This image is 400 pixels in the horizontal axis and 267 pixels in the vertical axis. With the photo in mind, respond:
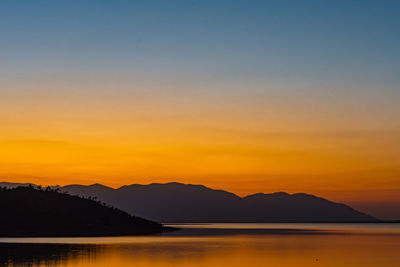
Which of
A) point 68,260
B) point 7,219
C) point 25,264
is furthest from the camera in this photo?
point 7,219

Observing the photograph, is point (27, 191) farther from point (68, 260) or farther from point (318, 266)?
point (318, 266)

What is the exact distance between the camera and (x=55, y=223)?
154 meters

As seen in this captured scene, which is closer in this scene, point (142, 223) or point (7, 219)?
point (7, 219)

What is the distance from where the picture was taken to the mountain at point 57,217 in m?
148

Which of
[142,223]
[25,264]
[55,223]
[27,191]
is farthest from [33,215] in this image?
[25,264]

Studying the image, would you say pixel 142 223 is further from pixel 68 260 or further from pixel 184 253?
pixel 68 260

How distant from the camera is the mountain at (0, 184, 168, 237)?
147825 mm

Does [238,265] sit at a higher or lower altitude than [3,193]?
lower

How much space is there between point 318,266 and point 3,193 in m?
116

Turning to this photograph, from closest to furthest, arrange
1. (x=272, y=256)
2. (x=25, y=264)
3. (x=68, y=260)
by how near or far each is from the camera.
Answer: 1. (x=25, y=264)
2. (x=68, y=260)
3. (x=272, y=256)

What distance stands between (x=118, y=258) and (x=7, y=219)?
82679 millimetres

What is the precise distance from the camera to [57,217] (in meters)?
158

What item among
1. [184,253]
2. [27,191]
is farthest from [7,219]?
[184,253]

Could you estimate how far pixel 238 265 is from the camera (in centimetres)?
6631
